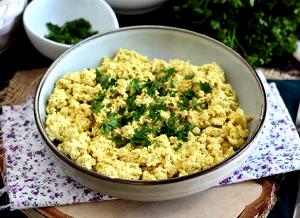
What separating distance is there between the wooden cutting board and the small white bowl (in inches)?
28.6

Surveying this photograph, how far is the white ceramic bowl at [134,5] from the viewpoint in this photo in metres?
2.30

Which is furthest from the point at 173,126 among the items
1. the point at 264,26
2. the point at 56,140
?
the point at 264,26

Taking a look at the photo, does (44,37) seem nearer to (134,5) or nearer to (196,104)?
(134,5)

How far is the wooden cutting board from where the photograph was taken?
Answer: 1.59m

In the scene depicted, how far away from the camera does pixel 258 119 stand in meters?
1.66

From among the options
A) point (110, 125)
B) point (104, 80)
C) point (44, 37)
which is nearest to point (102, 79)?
point (104, 80)

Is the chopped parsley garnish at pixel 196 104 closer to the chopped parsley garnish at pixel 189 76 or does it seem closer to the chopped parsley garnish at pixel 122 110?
the chopped parsley garnish at pixel 189 76

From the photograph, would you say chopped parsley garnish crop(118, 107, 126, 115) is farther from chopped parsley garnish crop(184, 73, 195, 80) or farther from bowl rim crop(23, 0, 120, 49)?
bowl rim crop(23, 0, 120, 49)

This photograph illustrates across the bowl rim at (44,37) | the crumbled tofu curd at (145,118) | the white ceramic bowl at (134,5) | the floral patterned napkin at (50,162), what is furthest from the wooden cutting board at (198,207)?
the white ceramic bowl at (134,5)

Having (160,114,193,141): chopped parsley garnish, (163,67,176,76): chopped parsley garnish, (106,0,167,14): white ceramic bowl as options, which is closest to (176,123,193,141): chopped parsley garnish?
(160,114,193,141): chopped parsley garnish

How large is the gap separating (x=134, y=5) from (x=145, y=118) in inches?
30.5

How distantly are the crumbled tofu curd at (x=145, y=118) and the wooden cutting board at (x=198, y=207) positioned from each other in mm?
130

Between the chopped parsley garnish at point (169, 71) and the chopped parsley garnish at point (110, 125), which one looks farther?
the chopped parsley garnish at point (169, 71)

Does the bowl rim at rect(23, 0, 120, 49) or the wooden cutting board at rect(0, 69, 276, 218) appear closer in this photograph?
the wooden cutting board at rect(0, 69, 276, 218)
